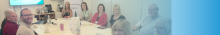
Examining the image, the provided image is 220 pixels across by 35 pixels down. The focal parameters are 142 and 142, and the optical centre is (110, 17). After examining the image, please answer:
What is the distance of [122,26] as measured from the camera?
4.24 ft

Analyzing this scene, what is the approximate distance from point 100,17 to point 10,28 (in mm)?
1172

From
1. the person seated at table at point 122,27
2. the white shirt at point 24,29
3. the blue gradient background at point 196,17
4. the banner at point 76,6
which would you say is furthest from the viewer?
the banner at point 76,6

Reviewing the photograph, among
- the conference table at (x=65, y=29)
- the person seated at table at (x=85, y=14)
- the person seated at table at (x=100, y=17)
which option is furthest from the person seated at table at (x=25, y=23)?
the person seated at table at (x=100, y=17)

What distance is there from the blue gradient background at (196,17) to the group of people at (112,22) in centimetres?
13

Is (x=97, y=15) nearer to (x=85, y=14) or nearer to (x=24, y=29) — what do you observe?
(x=85, y=14)

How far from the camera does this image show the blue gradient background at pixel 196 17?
1098 millimetres

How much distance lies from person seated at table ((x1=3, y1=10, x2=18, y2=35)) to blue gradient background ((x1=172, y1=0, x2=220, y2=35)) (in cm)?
181

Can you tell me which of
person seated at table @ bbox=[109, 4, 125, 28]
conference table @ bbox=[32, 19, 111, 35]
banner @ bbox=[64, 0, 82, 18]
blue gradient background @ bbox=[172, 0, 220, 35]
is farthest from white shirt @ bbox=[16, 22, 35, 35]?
blue gradient background @ bbox=[172, 0, 220, 35]

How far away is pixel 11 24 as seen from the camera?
179 centimetres

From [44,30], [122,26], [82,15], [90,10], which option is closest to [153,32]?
[122,26]

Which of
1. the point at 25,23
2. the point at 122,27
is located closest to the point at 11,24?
the point at 25,23

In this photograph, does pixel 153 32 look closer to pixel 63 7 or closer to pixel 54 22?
pixel 63 7

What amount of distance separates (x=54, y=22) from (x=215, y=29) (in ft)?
6.43

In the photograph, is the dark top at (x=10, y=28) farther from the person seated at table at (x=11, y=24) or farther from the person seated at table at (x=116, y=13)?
the person seated at table at (x=116, y=13)
